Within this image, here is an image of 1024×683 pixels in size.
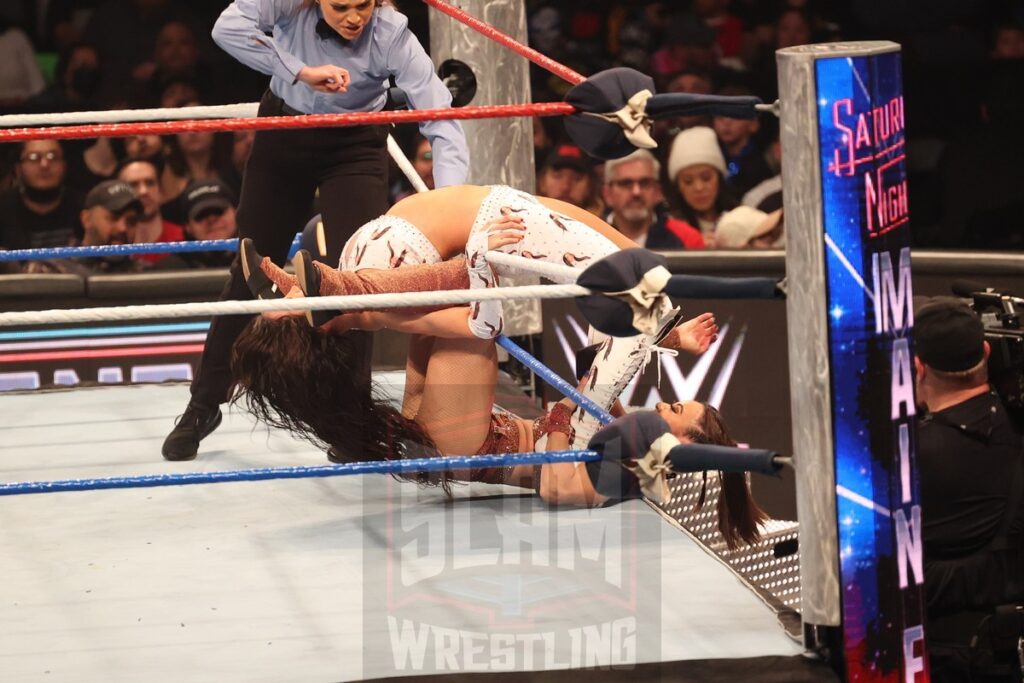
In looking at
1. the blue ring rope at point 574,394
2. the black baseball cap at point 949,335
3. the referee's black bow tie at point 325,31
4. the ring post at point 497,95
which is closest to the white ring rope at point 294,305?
the blue ring rope at point 574,394

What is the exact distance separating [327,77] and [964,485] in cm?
129

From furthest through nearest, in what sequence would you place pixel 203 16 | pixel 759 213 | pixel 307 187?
pixel 203 16 → pixel 759 213 → pixel 307 187

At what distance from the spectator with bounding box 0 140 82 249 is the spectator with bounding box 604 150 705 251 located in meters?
1.70

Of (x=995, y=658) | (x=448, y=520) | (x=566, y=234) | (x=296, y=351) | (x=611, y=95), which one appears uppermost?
(x=611, y=95)

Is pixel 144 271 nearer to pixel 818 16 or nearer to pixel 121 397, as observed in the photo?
pixel 121 397

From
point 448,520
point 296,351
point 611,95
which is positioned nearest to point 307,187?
point 296,351

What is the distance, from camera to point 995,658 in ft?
7.37

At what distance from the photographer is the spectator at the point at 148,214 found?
4438mm

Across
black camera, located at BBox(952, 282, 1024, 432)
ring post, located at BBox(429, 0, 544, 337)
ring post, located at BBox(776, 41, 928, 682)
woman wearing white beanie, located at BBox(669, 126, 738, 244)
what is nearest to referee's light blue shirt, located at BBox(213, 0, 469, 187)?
ring post, located at BBox(429, 0, 544, 337)

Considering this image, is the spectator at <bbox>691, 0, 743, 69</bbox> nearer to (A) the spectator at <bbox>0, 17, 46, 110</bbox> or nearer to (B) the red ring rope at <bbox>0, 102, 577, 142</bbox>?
(A) the spectator at <bbox>0, 17, 46, 110</bbox>

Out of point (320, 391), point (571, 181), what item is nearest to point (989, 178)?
point (571, 181)

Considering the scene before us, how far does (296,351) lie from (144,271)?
186 cm

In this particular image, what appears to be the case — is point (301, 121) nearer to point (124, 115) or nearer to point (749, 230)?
point (124, 115)

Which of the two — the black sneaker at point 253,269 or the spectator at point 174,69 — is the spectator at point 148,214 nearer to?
the spectator at point 174,69
